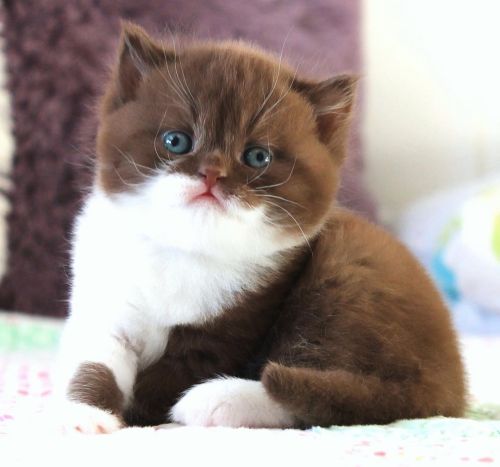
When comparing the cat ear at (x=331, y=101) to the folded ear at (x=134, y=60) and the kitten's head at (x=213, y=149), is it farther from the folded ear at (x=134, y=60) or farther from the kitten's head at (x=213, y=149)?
the folded ear at (x=134, y=60)

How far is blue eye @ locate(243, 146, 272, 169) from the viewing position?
3.59 ft

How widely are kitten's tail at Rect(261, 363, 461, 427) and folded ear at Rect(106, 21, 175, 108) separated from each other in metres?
0.48

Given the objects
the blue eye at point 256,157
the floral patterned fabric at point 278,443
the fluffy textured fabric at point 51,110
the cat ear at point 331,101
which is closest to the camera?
the floral patterned fabric at point 278,443

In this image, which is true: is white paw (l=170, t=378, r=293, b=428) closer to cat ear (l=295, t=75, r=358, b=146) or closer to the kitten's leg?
the kitten's leg

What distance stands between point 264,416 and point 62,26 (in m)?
1.37

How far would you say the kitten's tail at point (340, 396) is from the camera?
100 centimetres

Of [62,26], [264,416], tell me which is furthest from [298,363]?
[62,26]

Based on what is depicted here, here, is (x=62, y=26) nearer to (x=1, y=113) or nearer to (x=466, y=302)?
(x=1, y=113)

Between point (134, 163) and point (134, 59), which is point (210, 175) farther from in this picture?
point (134, 59)

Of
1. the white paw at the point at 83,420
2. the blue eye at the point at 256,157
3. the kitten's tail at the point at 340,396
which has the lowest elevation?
the white paw at the point at 83,420

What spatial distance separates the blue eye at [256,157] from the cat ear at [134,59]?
20 cm

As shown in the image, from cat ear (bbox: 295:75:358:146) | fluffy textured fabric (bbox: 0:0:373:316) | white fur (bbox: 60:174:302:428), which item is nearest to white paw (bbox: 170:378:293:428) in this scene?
white fur (bbox: 60:174:302:428)

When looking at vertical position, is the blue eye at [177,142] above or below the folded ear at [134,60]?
below

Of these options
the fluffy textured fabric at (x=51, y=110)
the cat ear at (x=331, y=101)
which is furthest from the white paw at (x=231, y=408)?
the fluffy textured fabric at (x=51, y=110)
